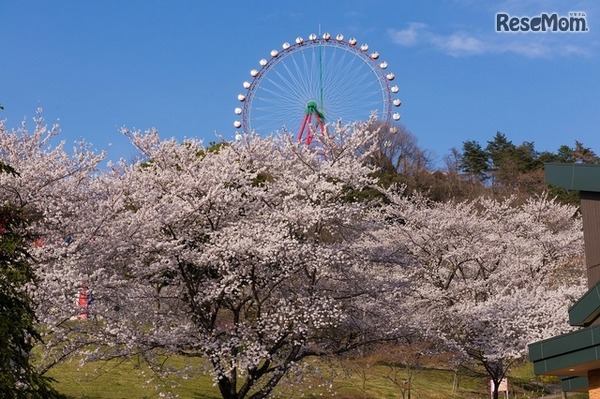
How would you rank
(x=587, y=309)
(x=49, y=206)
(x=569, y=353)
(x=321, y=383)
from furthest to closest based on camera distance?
(x=321, y=383) < (x=49, y=206) < (x=587, y=309) < (x=569, y=353)

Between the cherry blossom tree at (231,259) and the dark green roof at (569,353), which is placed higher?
the cherry blossom tree at (231,259)

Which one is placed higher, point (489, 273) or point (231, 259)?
point (489, 273)

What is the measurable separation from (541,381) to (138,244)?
19536mm

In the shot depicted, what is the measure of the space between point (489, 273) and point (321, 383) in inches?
346

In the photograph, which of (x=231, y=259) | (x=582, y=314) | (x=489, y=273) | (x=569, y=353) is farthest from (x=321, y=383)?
(x=569, y=353)

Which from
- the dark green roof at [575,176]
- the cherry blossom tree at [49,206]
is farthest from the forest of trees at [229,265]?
the dark green roof at [575,176]

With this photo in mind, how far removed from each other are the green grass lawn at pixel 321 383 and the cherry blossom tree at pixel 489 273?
7.52ft

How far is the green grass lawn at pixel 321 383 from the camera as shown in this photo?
67.6ft

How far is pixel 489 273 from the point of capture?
28922 mm

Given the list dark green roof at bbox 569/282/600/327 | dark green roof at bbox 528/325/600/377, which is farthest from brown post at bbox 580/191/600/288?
dark green roof at bbox 528/325/600/377

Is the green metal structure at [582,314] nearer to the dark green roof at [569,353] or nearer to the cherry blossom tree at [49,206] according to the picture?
the dark green roof at [569,353]

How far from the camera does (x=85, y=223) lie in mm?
17125

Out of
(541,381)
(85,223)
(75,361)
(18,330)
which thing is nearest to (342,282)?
(85,223)

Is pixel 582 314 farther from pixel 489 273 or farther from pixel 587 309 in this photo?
pixel 489 273
